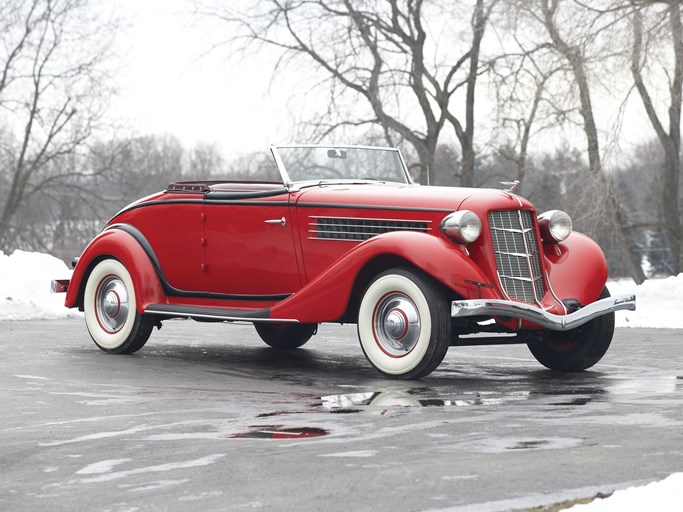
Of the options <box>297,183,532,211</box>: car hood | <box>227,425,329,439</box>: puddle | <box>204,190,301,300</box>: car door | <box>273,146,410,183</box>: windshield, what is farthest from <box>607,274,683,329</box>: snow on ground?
<box>227,425,329,439</box>: puddle

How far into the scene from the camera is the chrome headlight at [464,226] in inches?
319

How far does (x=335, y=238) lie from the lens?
9016mm

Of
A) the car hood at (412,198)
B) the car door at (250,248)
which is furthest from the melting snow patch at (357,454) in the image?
the car door at (250,248)

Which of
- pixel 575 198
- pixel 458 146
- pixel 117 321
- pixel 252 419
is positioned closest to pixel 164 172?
pixel 458 146

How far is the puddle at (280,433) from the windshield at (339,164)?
159 inches

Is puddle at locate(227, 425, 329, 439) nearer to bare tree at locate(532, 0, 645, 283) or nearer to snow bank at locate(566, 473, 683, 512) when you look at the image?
snow bank at locate(566, 473, 683, 512)

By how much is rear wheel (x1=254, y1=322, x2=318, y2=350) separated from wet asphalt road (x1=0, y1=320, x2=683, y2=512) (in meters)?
0.92

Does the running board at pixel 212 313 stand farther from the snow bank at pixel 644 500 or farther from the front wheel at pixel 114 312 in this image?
the snow bank at pixel 644 500

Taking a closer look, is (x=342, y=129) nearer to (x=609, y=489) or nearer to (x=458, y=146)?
(x=458, y=146)

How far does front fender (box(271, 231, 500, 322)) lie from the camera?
7.94 m

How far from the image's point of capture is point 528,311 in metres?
7.82

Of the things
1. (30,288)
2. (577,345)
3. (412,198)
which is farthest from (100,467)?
(30,288)

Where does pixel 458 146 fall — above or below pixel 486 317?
above

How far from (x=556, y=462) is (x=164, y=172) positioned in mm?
57360
